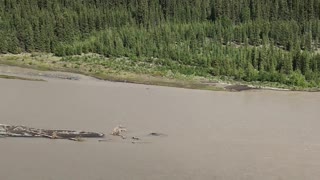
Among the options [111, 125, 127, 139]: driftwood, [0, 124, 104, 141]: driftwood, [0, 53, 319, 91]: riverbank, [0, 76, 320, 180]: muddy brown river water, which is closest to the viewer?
[0, 76, 320, 180]: muddy brown river water

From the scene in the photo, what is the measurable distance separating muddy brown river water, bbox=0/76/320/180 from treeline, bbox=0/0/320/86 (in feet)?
139

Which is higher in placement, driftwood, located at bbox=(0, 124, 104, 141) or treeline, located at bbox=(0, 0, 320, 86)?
treeline, located at bbox=(0, 0, 320, 86)

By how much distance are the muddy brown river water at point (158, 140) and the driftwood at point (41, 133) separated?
681mm

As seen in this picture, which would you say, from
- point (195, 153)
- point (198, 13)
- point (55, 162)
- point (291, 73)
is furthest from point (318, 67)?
point (55, 162)

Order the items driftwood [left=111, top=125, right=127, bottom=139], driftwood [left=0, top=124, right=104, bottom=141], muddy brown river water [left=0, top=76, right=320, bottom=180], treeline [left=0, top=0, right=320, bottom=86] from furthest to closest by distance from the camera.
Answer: treeline [left=0, top=0, right=320, bottom=86] → driftwood [left=111, top=125, right=127, bottom=139] → driftwood [left=0, top=124, right=104, bottom=141] → muddy brown river water [left=0, top=76, right=320, bottom=180]

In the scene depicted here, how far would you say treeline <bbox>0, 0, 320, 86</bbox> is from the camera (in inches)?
3903

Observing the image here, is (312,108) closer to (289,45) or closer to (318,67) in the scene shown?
(318,67)

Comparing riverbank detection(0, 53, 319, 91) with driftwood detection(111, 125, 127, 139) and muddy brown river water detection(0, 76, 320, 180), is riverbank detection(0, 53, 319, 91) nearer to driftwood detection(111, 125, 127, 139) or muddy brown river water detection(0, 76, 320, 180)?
muddy brown river water detection(0, 76, 320, 180)

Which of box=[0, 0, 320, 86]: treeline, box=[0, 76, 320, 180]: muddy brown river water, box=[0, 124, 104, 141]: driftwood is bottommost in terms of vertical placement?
box=[0, 76, 320, 180]: muddy brown river water

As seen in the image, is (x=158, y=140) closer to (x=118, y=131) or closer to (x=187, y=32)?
(x=118, y=131)

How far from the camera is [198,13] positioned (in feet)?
438

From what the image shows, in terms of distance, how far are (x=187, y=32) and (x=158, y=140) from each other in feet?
287

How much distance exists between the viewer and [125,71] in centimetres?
8712

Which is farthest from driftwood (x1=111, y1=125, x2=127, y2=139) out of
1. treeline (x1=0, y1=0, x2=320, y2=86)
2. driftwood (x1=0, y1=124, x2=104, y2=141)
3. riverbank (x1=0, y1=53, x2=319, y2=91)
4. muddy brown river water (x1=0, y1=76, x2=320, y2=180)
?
treeline (x1=0, y1=0, x2=320, y2=86)
